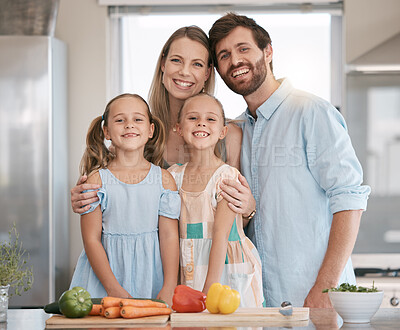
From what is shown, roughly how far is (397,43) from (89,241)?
2197 millimetres

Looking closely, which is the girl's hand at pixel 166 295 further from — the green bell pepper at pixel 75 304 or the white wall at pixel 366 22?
the white wall at pixel 366 22

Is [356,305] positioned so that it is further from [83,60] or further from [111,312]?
[83,60]

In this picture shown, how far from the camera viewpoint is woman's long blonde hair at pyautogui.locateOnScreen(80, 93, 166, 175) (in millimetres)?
1979

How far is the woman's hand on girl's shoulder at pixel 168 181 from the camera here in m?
1.92

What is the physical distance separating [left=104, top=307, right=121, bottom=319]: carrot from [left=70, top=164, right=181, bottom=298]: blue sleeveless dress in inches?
18.0

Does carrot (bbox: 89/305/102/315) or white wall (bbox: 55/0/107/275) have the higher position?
white wall (bbox: 55/0/107/275)

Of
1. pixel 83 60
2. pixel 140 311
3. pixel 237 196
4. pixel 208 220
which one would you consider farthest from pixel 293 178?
pixel 83 60

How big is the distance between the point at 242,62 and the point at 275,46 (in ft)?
6.41

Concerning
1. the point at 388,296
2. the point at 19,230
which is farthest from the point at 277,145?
the point at 19,230

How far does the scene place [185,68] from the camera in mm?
1995

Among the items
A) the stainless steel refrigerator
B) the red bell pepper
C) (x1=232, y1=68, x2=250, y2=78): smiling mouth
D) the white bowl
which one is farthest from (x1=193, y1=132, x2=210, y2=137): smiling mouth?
the stainless steel refrigerator

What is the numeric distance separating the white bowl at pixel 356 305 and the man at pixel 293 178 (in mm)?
391

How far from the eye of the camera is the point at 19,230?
10.8 feet

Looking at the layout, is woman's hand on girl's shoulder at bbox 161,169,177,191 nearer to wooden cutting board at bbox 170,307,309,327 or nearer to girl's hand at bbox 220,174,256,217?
girl's hand at bbox 220,174,256,217
